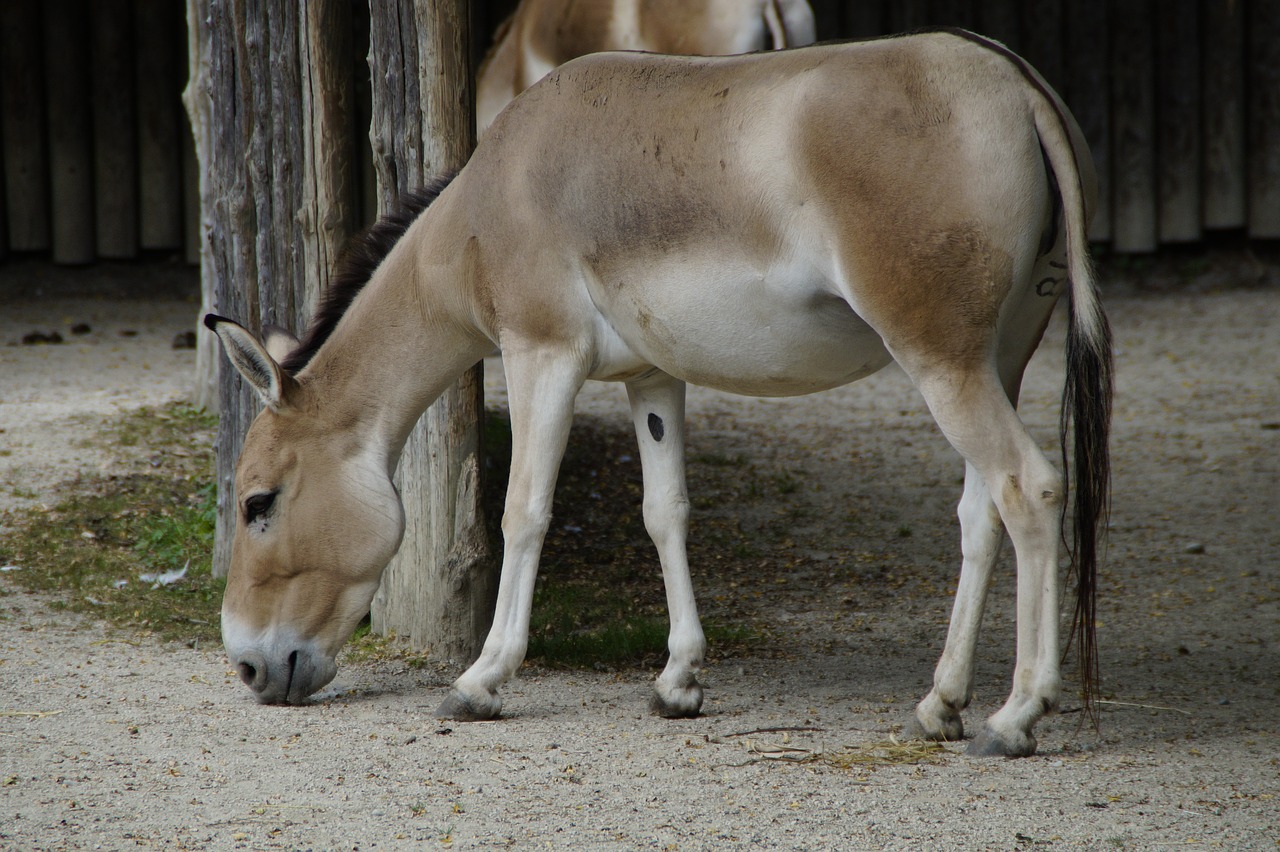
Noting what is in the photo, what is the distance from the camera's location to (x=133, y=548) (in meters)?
5.34

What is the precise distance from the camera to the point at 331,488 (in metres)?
3.85

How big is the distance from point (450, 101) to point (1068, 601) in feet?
10.1

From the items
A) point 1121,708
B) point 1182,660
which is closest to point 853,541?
point 1182,660

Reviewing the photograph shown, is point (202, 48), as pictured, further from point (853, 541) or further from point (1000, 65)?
point (1000, 65)

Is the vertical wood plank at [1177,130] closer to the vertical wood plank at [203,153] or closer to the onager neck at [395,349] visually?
the vertical wood plank at [203,153]

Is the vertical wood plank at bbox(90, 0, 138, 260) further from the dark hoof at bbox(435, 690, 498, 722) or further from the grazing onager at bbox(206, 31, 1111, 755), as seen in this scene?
the dark hoof at bbox(435, 690, 498, 722)

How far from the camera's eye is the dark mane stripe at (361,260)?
13.2ft

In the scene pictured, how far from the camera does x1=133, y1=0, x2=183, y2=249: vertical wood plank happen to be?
36.4 ft

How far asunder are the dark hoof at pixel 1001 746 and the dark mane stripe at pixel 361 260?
2208mm

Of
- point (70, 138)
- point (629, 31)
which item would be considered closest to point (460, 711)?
point (629, 31)

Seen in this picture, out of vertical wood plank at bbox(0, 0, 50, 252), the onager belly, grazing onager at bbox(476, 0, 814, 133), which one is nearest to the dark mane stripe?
the onager belly

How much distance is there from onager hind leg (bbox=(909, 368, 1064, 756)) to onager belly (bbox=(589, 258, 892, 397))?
31cm

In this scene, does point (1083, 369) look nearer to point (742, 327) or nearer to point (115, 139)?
point (742, 327)

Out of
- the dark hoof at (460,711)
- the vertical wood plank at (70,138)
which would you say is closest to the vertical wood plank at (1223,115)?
the vertical wood plank at (70,138)
